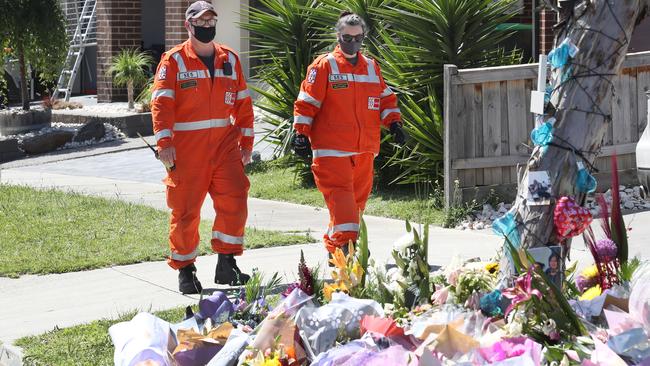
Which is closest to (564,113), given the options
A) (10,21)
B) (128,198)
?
(128,198)

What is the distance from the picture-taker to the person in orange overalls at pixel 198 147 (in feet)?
24.8

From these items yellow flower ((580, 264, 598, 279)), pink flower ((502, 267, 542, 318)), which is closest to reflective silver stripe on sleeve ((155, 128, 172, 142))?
yellow flower ((580, 264, 598, 279))

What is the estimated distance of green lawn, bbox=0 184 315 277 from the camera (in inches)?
343

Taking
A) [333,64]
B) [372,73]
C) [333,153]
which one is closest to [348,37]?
[333,64]

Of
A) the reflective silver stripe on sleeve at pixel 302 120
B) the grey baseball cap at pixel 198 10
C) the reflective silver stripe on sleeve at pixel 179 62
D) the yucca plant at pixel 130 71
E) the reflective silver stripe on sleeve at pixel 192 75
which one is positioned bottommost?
the reflective silver stripe on sleeve at pixel 302 120

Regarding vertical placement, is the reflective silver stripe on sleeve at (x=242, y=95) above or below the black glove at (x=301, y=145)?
above

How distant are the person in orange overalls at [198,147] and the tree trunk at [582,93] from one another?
3.02 metres

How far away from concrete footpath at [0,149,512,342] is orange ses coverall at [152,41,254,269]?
400 mm

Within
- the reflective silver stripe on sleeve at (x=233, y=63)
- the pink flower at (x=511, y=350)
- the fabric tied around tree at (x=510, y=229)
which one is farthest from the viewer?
the reflective silver stripe on sleeve at (x=233, y=63)

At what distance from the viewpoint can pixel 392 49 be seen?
11.3m

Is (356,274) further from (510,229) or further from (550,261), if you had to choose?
(550,261)

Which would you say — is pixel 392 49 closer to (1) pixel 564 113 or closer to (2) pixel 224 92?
(2) pixel 224 92

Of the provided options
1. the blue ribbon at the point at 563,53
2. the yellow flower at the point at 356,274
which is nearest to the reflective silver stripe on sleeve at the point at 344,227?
the yellow flower at the point at 356,274

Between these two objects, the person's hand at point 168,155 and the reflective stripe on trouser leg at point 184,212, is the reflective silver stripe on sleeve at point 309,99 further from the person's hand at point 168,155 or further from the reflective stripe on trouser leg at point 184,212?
the person's hand at point 168,155
